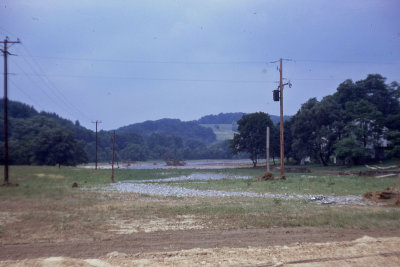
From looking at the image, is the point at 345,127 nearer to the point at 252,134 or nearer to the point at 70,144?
the point at 252,134

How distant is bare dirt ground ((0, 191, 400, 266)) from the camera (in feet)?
24.5

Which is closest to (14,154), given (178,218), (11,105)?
(11,105)

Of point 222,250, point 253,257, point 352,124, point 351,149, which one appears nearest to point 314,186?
point 222,250

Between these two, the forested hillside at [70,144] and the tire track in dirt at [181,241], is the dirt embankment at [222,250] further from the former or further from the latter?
the forested hillside at [70,144]

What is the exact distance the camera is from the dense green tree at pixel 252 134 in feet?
243

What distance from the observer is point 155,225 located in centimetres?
1159

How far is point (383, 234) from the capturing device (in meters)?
9.75

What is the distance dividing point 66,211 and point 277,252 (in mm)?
10600

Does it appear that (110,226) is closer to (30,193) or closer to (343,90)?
(30,193)

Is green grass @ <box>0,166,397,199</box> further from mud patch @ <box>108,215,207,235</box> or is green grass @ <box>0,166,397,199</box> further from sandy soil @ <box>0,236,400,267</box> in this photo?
sandy soil @ <box>0,236,400,267</box>

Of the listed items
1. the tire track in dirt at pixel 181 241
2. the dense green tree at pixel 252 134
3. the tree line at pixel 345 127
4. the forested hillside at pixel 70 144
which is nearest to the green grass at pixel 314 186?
the tire track in dirt at pixel 181 241

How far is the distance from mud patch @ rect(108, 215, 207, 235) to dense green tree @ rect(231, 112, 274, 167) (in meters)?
62.2

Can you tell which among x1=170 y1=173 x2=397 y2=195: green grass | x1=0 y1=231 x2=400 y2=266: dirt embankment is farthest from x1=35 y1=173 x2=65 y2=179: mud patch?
x1=0 y1=231 x2=400 y2=266: dirt embankment

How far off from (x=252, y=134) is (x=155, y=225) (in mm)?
64302
